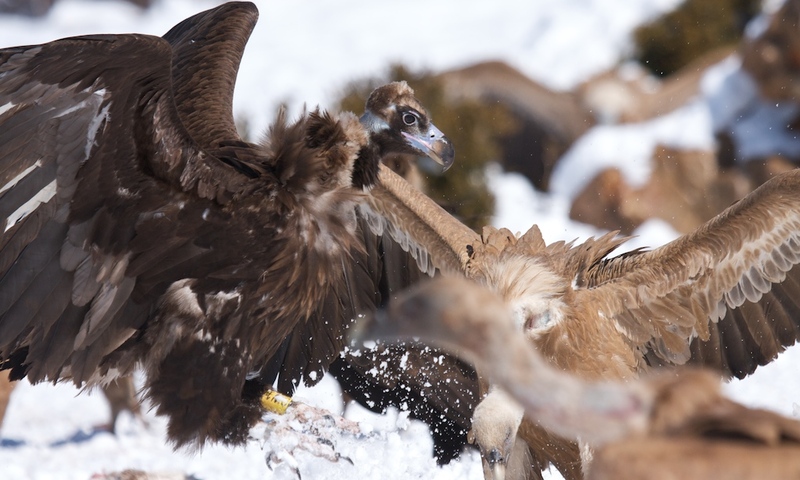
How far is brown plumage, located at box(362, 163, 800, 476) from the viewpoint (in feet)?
16.6

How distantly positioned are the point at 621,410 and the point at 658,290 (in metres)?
2.38

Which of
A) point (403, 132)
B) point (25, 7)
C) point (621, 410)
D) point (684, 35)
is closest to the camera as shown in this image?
point (621, 410)

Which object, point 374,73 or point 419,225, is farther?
point 374,73

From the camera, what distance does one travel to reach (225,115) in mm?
6168

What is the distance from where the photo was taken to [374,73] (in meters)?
15.8

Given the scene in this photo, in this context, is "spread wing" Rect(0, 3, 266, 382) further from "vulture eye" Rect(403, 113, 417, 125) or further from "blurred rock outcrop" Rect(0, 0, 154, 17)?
A: "blurred rock outcrop" Rect(0, 0, 154, 17)

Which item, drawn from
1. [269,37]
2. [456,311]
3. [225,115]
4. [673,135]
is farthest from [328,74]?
[456,311]

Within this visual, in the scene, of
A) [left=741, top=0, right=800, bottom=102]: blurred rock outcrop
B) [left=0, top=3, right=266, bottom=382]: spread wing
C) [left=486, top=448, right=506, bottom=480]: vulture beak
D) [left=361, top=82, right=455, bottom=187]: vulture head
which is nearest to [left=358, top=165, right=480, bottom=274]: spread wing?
[left=361, top=82, right=455, bottom=187]: vulture head

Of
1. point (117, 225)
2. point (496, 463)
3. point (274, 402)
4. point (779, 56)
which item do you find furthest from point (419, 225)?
point (779, 56)

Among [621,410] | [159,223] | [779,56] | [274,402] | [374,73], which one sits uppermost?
[159,223]

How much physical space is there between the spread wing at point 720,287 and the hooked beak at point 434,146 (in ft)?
3.00

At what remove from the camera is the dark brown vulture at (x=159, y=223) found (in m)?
4.59

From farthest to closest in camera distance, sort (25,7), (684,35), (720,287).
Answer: (25,7)
(684,35)
(720,287)

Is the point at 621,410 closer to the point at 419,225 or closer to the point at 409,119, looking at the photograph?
the point at 409,119
